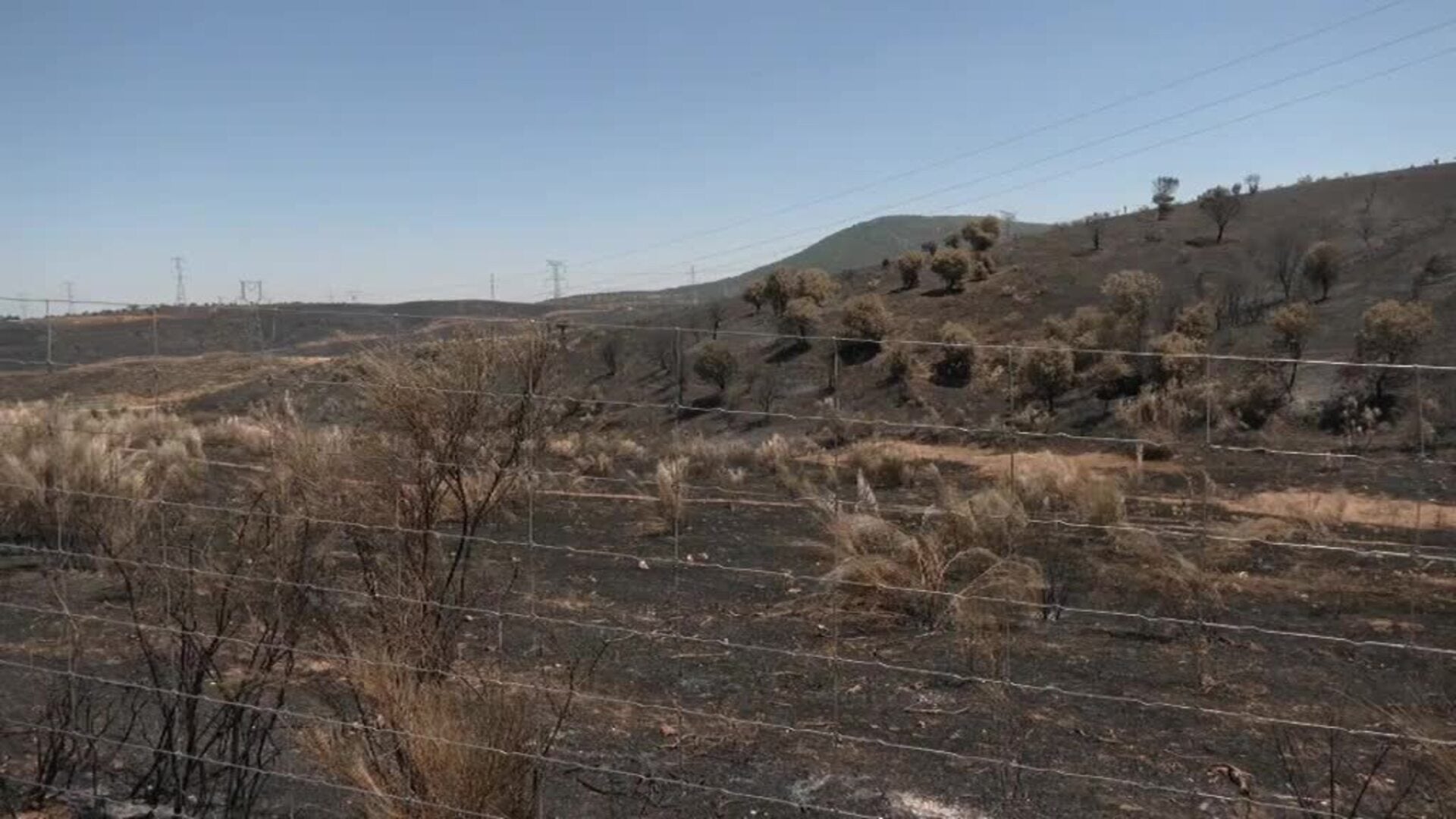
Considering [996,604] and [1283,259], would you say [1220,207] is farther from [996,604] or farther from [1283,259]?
[996,604]

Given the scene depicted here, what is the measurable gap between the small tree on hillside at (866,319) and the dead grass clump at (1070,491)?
18.1 m

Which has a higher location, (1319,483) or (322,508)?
(322,508)

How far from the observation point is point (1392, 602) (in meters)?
10.9

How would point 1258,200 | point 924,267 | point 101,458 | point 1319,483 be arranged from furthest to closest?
point 1258,200 → point 924,267 → point 1319,483 → point 101,458

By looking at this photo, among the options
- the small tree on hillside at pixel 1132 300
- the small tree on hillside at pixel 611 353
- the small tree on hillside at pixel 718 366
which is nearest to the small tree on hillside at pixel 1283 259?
the small tree on hillside at pixel 1132 300

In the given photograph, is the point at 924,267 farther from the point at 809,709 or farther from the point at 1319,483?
the point at 809,709

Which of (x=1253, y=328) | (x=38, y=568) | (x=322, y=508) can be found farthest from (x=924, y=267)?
(x=322, y=508)

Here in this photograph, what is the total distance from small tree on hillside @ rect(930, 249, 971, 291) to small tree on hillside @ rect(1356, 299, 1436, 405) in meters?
17.5

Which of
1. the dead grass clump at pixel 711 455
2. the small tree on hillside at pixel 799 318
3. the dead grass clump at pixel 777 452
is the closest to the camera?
the dead grass clump at pixel 711 455

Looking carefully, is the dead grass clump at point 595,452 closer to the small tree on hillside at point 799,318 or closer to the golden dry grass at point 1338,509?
the golden dry grass at point 1338,509

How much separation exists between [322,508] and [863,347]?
2881cm

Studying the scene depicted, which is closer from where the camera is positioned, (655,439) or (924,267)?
(655,439)

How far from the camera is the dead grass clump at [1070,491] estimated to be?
13.6 meters

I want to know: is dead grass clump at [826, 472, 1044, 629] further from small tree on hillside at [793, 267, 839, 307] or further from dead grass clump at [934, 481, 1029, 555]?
small tree on hillside at [793, 267, 839, 307]
